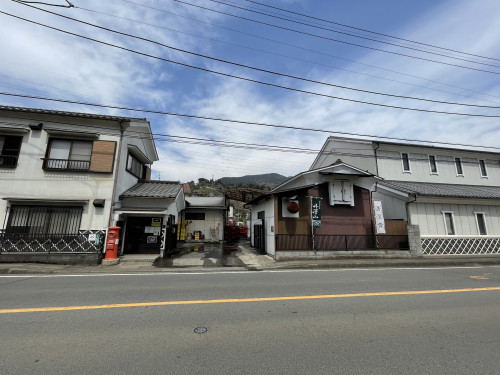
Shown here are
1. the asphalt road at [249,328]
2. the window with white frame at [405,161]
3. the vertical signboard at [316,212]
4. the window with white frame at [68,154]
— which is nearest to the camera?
the asphalt road at [249,328]

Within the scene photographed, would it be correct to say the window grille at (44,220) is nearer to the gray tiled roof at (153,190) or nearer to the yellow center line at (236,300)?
the gray tiled roof at (153,190)

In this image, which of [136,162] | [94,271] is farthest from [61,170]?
[94,271]

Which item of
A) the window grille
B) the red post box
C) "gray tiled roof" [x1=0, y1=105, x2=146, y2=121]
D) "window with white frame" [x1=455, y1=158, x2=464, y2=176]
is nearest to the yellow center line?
the red post box

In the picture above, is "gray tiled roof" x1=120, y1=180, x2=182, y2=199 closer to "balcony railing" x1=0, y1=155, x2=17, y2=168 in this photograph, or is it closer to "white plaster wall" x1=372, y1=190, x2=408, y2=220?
"balcony railing" x1=0, y1=155, x2=17, y2=168

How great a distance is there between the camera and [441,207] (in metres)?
14.9

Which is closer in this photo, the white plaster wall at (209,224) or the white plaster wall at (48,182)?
the white plaster wall at (48,182)

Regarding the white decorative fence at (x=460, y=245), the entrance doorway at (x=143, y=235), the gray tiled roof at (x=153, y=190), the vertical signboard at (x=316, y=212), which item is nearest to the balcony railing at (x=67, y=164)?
the gray tiled roof at (x=153, y=190)

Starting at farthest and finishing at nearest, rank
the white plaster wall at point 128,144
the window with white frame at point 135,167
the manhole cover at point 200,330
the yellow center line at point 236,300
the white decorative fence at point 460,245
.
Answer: the window with white frame at point 135,167
the white decorative fence at point 460,245
the white plaster wall at point 128,144
the yellow center line at point 236,300
the manhole cover at point 200,330

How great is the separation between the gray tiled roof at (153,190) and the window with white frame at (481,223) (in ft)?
65.4

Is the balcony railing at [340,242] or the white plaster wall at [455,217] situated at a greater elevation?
the white plaster wall at [455,217]

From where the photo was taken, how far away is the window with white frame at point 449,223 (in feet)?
48.1

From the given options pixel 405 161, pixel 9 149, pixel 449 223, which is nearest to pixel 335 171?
pixel 449 223

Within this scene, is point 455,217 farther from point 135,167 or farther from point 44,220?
point 44,220

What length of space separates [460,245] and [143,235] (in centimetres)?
1973
